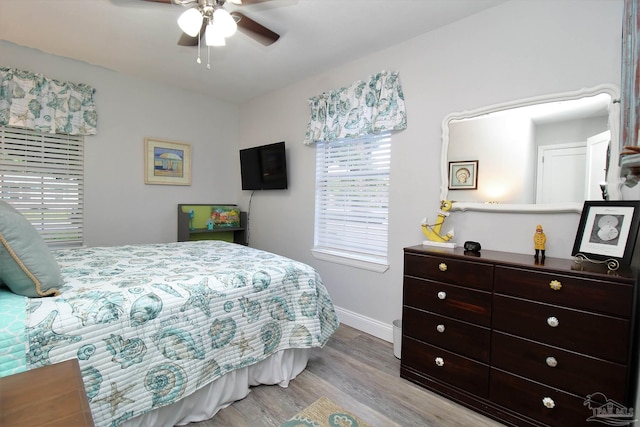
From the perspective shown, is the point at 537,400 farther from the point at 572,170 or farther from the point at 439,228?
the point at 572,170

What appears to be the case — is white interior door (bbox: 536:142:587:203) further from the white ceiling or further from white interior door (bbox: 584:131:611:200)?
the white ceiling

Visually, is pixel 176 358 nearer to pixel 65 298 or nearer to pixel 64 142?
pixel 65 298

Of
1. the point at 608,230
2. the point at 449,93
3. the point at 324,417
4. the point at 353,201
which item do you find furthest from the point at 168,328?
the point at 449,93

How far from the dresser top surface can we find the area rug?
1065 mm

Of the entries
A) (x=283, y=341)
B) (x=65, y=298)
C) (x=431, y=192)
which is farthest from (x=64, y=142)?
(x=431, y=192)

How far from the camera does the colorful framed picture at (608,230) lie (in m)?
1.48

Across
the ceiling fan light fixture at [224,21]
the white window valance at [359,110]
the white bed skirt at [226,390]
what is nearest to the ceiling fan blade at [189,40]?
the ceiling fan light fixture at [224,21]

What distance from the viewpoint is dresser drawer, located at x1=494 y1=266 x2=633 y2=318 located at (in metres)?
1.35

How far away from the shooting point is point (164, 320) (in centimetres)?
144

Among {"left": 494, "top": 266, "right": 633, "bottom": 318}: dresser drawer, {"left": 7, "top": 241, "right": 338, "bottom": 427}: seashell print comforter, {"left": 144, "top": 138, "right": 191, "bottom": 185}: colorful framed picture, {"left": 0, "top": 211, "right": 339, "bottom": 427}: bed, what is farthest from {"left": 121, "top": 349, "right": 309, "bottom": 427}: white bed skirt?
{"left": 144, "top": 138, "right": 191, "bottom": 185}: colorful framed picture

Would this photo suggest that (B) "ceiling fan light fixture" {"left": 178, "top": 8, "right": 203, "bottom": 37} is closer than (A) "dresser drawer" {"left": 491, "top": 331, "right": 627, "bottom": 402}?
No

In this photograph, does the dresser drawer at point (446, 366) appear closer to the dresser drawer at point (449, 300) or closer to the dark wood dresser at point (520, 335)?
the dark wood dresser at point (520, 335)

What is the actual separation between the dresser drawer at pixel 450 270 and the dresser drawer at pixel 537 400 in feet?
1.65

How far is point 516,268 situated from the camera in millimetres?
1629
